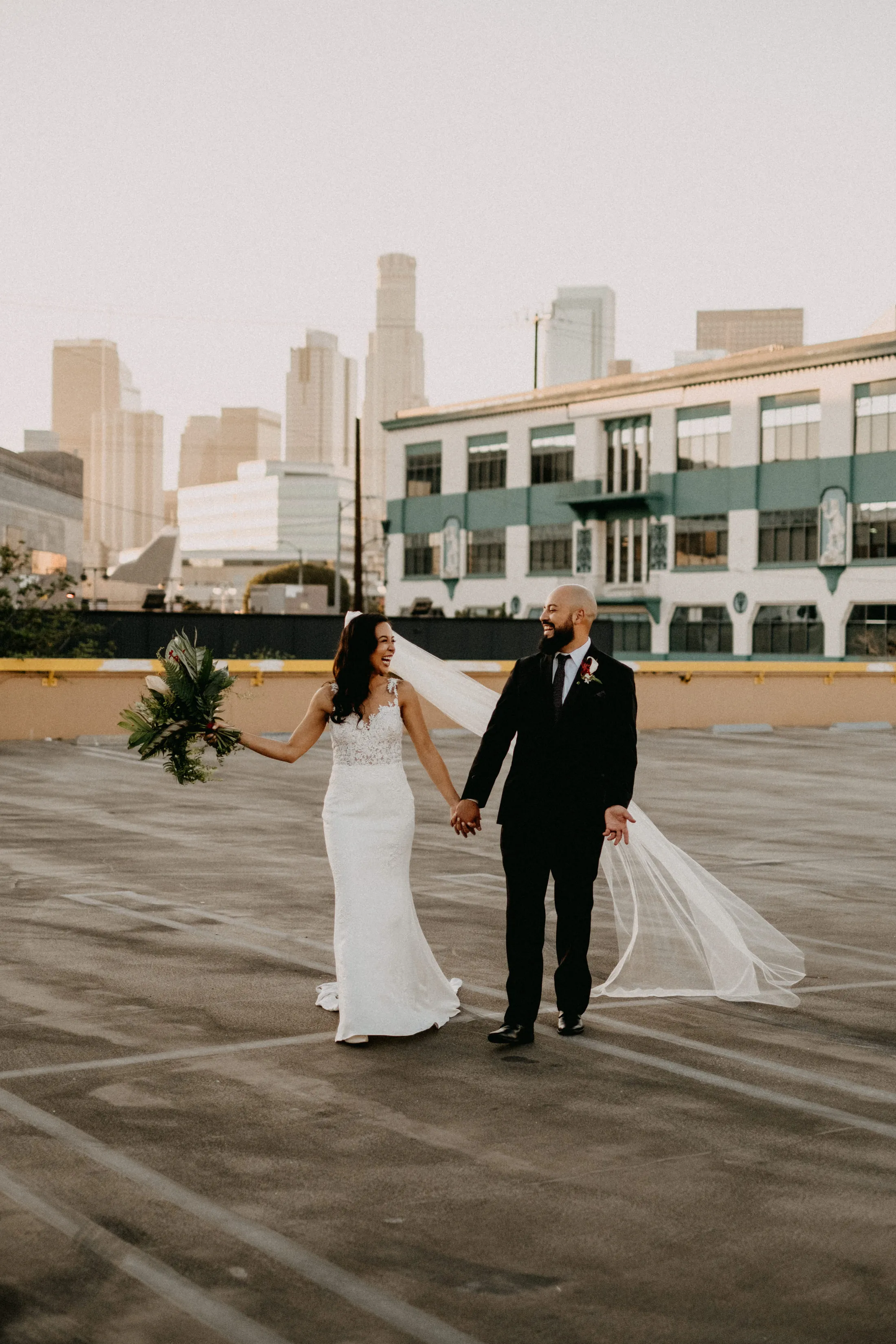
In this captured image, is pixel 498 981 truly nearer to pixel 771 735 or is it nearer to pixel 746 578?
pixel 771 735

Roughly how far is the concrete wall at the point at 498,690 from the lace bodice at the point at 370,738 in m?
15.0

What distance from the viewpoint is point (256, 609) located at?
8456 cm

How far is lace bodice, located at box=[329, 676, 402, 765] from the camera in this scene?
722 cm

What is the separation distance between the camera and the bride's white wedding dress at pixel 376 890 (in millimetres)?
6953

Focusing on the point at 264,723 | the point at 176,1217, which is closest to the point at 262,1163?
the point at 176,1217

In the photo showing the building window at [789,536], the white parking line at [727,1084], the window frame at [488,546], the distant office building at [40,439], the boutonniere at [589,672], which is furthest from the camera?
the distant office building at [40,439]

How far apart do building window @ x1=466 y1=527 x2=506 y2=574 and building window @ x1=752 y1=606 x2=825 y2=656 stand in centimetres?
1569

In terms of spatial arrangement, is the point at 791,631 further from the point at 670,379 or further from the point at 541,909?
the point at 541,909

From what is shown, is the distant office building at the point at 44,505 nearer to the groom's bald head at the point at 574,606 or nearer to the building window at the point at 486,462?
the building window at the point at 486,462

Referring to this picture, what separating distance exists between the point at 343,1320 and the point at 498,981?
4366 millimetres

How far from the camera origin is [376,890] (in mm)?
7043

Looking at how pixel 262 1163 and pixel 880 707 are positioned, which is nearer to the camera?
pixel 262 1163

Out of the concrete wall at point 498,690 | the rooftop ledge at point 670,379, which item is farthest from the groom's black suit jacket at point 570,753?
the rooftop ledge at point 670,379

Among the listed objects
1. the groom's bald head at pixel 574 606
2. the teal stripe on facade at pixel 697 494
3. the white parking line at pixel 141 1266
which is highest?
the teal stripe on facade at pixel 697 494
